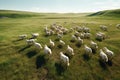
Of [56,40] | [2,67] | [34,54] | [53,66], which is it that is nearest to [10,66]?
[2,67]

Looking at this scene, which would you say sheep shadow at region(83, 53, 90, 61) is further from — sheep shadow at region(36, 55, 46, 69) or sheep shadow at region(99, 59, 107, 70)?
sheep shadow at region(36, 55, 46, 69)

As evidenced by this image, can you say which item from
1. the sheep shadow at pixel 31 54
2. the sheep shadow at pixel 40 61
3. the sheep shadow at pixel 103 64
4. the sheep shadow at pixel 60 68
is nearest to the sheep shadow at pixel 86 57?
the sheep shadow at pixel 103 64

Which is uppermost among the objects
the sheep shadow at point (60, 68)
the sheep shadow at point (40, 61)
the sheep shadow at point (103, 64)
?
the sheep shadow at point (40, 61)

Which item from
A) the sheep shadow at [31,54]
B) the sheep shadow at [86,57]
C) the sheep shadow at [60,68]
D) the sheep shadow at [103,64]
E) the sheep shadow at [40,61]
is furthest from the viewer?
the sheep shadow at [31,54]

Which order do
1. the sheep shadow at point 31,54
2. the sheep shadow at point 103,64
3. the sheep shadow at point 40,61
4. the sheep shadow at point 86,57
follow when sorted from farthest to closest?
the sheep shadow at point 31,54
the sheep shadow at point 86,57
the sheep shadow at point 103,64
the sheep shadow at point 40,61

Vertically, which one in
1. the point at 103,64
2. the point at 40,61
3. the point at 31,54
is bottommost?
the point at 103,64

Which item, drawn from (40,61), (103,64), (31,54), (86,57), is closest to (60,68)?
(40,61)

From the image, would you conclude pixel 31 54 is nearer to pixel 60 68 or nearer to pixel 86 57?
pixel 60 68

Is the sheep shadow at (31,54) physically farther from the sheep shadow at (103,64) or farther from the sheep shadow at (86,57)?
the sheep shadow at (103,64)

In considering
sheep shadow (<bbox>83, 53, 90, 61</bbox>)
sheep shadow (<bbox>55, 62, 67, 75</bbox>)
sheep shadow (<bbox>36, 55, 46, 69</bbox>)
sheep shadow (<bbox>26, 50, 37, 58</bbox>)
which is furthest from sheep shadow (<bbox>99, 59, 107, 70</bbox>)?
sheep shadow (<bbox>26, 50, 37, 58</bbox>)

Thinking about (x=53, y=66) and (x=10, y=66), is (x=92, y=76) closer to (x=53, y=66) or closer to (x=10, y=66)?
(x=53, y=66)

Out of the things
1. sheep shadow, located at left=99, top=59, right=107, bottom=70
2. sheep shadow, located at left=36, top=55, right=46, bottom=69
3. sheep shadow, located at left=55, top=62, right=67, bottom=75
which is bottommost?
sheep shadow, located at left=99, top=59, right=107, bottom=70

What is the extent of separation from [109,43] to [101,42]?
76.4 inches

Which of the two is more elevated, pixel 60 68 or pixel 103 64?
pixel 60 68
